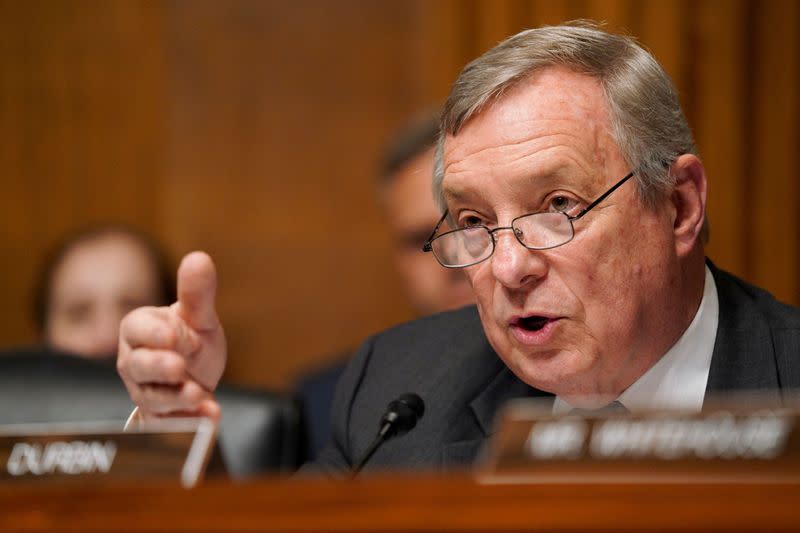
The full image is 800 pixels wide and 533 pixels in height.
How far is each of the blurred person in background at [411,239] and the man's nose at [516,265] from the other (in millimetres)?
1559

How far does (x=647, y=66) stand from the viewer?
180 cm

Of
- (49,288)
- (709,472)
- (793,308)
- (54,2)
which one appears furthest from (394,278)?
(709,472)

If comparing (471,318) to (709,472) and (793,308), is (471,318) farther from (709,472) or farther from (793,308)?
(709,472)

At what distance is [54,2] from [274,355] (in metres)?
1.62

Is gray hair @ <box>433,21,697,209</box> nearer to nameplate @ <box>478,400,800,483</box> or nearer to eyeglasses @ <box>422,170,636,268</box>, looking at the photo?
A: eyeglasses @ <box>422,170,636,268</box>

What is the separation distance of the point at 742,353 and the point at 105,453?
1.09 metres

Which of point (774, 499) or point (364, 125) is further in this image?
point (364, 125)

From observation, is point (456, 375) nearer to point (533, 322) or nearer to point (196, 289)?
point (533, 322)

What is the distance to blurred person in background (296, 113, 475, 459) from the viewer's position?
3.37 metres

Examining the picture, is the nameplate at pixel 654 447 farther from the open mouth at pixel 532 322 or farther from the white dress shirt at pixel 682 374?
the white dress shirt at pixel 682 374

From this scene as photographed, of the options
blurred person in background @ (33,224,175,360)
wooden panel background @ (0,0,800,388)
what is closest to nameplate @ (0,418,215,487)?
blurred person in background @ (33,224,175,360)

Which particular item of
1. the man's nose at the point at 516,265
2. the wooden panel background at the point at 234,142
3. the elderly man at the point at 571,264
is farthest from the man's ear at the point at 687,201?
the wooden panel background at the point at 234,142

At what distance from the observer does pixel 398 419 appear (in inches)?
65.6

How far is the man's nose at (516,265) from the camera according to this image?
1660 mm
